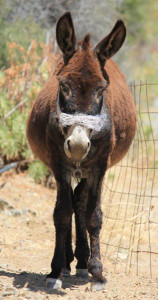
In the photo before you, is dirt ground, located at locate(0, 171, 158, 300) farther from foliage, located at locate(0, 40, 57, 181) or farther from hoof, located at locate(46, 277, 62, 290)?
foliage, located at locate(0, 40, 57, 181)

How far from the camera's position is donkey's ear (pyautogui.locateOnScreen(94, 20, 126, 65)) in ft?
13.7

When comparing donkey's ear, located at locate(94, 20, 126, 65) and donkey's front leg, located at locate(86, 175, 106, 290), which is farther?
donkey's front leg, located at locate(86, 175, 106, 290)

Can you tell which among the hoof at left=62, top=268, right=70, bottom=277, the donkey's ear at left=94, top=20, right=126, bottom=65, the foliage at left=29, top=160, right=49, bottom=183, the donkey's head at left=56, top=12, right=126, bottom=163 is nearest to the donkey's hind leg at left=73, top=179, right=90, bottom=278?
the hoof at left=62, top=268, right=70, bottom=277

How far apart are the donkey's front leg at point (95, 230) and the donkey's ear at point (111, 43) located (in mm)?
1216

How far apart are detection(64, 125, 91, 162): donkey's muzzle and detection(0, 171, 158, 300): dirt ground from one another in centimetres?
129

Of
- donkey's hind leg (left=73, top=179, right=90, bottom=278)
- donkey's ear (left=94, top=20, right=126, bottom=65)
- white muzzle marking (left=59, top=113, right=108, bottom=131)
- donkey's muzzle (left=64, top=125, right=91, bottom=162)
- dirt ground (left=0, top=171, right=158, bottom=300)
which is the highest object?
donkey's ear (left=94, top=20, right=126, bottom=65)

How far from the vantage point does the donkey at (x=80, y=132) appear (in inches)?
153

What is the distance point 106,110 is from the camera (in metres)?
4.22

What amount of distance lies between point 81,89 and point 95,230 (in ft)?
4.52

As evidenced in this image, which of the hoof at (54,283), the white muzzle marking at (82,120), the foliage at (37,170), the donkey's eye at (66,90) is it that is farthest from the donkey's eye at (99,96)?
the foliage at (37,170)

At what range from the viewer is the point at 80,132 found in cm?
367

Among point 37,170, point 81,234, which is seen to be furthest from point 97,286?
point 37,170

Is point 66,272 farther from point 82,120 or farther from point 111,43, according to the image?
point 111,43

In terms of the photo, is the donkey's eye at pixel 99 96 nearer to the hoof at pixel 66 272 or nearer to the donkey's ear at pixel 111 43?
the donkey's ear at pixel 111 43
